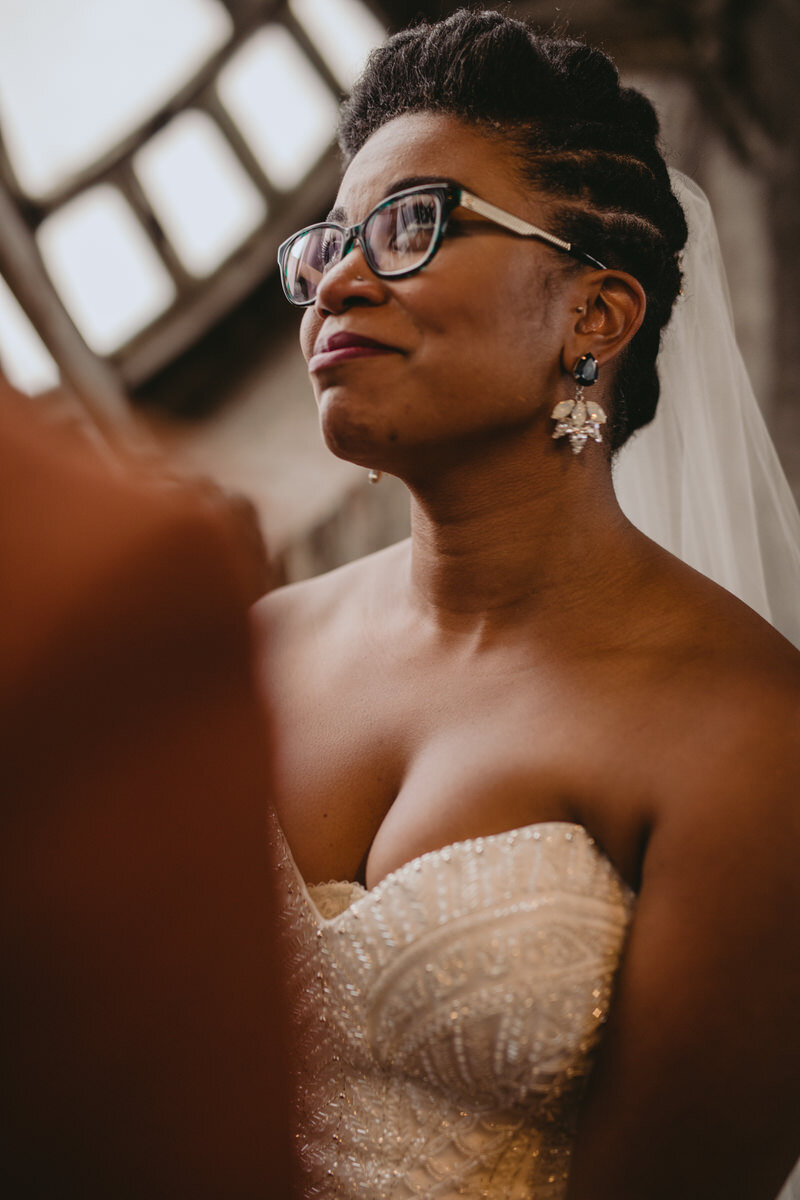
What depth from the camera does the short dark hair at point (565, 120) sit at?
120 centimetres

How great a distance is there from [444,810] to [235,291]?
2936mm

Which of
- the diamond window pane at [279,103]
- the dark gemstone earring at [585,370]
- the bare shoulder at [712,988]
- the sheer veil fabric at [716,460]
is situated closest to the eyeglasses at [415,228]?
the dark gemstone earring at [585,370]

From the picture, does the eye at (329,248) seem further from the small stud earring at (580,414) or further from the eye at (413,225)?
the small stud earring at (580,414)

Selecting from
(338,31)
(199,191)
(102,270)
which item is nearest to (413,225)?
(338,31)

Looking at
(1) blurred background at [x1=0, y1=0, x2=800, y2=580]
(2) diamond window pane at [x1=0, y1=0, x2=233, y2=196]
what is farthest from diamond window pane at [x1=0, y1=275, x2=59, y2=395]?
(2) diamond window pane at [x1=0, y1=0, x2=233, y2=196]

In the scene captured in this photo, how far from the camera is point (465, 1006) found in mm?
1022

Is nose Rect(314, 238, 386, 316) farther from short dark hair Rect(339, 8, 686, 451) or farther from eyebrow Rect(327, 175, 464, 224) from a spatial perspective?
short dark hair Rect(339, 8, 686, 451)

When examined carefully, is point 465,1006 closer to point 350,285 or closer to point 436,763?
point 436,763

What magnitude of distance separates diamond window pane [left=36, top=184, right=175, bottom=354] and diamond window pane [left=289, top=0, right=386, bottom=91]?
37.0 inches

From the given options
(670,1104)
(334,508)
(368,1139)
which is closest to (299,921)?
(368,1139)

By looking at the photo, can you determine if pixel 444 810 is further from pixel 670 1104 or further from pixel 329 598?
pixel 329 598

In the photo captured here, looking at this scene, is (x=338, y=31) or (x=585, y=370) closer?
(x=585, y=370)

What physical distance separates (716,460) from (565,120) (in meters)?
0.62

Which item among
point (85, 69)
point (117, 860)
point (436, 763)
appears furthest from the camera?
point (85, 69)
